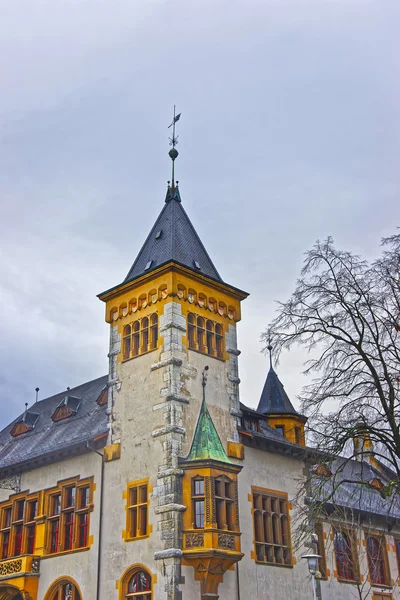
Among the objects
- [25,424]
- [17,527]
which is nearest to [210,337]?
[17,527]

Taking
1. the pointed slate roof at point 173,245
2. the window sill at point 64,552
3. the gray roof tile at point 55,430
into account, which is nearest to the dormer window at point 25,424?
the gray roof tile at point 55,430

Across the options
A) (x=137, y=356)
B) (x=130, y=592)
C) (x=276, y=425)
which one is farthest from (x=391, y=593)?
(x=137, y=356)

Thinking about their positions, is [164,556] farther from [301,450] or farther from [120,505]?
[301,450]

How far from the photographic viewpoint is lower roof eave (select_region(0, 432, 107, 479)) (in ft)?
94.4

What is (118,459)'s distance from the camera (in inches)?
1086

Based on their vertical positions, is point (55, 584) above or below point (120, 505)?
below

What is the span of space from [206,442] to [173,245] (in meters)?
9.12

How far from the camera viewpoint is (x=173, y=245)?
30.8m

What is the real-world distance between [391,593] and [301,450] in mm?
10512

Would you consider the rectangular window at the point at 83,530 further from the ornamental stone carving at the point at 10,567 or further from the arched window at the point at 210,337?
the arched window at the point at 210,337

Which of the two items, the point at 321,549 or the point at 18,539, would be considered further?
the point at 18,539

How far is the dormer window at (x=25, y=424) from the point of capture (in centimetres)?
3841

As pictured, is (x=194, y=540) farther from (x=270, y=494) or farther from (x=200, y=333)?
(x=200, y=333)

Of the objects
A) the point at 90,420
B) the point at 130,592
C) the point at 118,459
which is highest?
the point at 90,420
